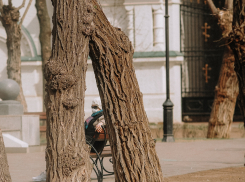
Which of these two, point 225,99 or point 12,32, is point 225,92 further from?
point 12,32

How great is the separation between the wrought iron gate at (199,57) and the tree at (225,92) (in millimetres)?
7753

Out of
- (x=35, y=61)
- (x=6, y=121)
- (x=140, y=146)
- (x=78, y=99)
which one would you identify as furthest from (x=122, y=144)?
(x=35, y=61)

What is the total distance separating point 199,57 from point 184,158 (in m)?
14.1

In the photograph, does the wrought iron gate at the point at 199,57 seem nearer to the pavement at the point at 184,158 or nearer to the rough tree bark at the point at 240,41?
the pavement at the point at 184,158

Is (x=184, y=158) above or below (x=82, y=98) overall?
below

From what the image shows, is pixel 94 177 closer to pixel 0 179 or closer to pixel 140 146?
pixel 140 146

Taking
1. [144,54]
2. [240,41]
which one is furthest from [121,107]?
[144,54]

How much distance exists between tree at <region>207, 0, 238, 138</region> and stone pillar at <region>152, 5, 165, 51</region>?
7.67m

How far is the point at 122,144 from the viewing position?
518 centimetres

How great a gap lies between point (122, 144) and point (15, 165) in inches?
181

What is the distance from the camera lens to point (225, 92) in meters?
14.5

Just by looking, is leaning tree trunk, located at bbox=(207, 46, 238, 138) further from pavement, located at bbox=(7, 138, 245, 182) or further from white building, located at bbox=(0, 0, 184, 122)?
white building, located at bbox=(0, 0, 184, 122)

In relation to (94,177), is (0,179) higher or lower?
higher

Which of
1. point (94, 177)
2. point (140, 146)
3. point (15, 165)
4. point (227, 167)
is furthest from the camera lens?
point (15, 165)
